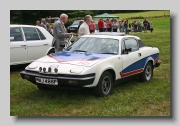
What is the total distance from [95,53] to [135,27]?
67.4 ft

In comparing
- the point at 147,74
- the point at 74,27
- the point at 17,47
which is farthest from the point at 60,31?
the point at 74,27

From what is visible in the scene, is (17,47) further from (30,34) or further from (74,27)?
(74,27)

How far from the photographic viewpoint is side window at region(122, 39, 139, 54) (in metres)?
7.06

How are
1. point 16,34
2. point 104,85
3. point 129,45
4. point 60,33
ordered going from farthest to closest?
point 16,34 → point 60,33 → point 129,45 → point 104,85

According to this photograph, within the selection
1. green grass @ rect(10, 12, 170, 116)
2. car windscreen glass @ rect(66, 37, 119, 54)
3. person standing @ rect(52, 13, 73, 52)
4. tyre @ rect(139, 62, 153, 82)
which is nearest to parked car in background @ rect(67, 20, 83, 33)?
person standing @ rect(52, 13, 73, 52)

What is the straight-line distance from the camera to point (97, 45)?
699 centimetres

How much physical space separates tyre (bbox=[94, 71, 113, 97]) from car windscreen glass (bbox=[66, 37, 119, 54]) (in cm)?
72

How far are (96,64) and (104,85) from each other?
1.96 feet

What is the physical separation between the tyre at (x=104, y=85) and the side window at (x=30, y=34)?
3.89 m

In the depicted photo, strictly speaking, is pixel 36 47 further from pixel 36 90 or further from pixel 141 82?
pixel 141 82

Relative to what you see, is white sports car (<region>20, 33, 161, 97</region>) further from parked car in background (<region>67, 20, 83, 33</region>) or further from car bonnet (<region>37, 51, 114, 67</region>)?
parked car in background (<region>67, 20, 83, 33</region>)

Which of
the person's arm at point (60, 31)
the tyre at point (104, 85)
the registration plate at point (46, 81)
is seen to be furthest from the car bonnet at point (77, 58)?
the person's arm at point (60, 31)

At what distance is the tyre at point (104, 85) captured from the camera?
20.0 feet

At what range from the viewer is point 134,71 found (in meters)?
7.33
